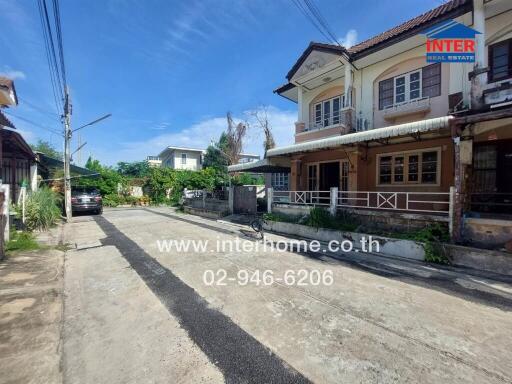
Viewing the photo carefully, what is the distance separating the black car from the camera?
1603 centimetres

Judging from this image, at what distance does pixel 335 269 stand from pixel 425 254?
256cm

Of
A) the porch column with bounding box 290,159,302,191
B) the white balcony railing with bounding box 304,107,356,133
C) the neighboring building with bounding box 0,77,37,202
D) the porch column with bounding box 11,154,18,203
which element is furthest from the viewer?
the porch column with bounding box 290,159,302,191

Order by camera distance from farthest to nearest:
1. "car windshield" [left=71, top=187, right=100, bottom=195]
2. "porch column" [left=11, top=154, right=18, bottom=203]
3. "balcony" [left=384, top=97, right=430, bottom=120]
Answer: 1. "car windshield" [left=71, top=187, right=100, bottom=195]
2. "porch column" [left=11, top=154, right=18, bottom=203]
3. "balcony" [left=384, top=97, right=430, bottom=120]

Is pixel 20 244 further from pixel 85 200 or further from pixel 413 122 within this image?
pixel 413 122

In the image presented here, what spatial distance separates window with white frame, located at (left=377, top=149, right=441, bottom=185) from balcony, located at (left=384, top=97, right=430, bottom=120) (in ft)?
4.85

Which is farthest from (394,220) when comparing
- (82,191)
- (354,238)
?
(82,191)

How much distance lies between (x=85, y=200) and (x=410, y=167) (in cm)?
1801

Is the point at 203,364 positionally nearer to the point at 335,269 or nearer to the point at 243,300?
the point at 243,300

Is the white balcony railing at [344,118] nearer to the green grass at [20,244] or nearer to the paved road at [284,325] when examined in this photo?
the paved road at [284,325]

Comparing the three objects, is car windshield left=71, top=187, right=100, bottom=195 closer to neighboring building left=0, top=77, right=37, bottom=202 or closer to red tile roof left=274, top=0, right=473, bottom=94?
neighboring building left=0, top=77, right=37, bottom=202

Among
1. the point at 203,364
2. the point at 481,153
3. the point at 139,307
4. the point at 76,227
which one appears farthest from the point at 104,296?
the point at 481,153

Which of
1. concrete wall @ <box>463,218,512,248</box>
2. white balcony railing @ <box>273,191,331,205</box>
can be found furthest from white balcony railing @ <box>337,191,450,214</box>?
concrete wall @ <box>463,218,512,248</box>

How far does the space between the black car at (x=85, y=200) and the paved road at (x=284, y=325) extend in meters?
12.0

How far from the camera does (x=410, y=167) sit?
1004 cm
